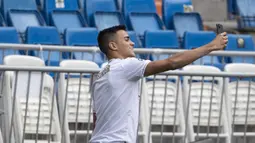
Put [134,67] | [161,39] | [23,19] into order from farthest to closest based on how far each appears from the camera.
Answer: [23,19]
[161,39]
[134,67]

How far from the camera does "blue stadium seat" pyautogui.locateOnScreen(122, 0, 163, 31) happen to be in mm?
16047

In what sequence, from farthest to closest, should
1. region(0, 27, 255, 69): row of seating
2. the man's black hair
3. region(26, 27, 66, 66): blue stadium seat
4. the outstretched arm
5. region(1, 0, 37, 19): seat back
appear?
1. region(1, 0, 37, 19): seat back
2. region(26, 27, 66, 66): blue stadium seat
3. region(0, 27, 255, 69): row of seating
4. the man's black hair
5. the outstretched arm

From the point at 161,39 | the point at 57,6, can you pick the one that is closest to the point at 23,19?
the point at 57,6

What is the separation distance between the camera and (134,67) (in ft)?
26.0

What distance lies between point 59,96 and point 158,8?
7920 millimetres

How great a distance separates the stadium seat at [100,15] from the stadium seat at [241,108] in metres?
5.15

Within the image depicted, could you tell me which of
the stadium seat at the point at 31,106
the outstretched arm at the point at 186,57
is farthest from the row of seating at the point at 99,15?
the outstretched arm at the point at 186,57

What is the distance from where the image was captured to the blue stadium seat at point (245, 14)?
59.8 feet

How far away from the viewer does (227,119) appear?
10773 millimetres

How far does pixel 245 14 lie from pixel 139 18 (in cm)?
273

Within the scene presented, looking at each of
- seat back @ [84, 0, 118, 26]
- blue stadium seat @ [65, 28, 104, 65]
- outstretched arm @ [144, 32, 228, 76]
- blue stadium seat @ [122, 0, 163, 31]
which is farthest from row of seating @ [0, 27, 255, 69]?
outstretched arm @ [144, 32, 228, 76]

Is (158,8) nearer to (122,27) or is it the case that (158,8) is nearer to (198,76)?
(198,76)

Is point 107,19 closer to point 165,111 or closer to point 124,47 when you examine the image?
point 165,111

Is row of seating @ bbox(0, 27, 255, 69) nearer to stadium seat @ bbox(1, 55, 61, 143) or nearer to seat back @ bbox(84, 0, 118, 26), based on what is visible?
seat back @ bbox(84, 0, 118, 26)
